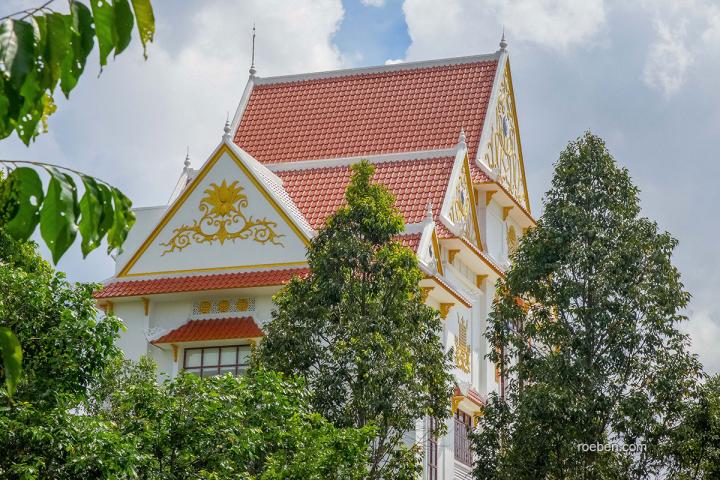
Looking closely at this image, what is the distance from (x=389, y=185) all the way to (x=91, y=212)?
1018 inches

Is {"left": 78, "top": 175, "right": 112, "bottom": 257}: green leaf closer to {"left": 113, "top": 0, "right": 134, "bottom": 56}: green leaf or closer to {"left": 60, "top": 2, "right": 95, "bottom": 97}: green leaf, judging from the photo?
{"left": 60, "top": 2, "right": 95, "bottom": 97}: green leaf

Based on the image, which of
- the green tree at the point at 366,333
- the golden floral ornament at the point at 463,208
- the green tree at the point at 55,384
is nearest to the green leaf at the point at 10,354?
the green tree at the point at 55,384

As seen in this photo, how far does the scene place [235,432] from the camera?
696 inches

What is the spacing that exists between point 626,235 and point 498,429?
12.8 feet

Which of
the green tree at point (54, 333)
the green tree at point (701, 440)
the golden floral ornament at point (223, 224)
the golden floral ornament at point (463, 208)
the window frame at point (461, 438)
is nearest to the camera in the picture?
the green tree at point (54, 333)

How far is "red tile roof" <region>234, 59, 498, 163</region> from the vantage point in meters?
33.8

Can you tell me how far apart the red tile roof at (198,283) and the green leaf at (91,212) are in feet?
74.2

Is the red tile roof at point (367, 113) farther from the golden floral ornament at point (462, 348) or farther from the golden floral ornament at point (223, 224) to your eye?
the golden floral ornament at point (223, 224)

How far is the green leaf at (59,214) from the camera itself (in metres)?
4.04

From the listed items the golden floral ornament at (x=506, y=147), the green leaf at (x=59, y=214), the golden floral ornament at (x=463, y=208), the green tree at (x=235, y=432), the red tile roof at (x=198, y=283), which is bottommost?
the green leaf at (x=59, y=214)

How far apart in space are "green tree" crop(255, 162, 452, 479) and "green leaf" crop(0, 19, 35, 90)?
16.2m

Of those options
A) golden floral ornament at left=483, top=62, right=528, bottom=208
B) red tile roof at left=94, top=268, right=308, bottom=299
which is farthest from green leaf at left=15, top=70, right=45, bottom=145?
golden floral ornament at left=483, top=62, right=528, bottom=208

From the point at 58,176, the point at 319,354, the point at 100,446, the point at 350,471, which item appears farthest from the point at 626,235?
the point at 58,176

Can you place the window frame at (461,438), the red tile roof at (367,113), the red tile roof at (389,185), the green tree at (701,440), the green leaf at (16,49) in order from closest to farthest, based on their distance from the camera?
1. the green leaf at (16,49)
2. the green tree at (701,440)
3. the window frame at (461,438)
4. the red tile roof at (389,185)
5. the red tile roof at (367,113)
